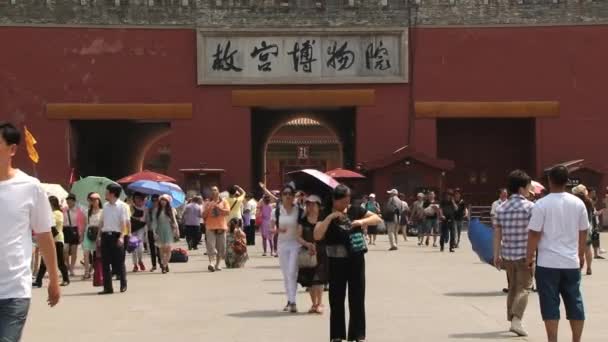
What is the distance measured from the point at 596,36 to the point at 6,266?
29.8 m

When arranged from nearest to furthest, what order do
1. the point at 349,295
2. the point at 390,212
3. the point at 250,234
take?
the point at 349,295 < the point at 390,212 < the point at 250,234

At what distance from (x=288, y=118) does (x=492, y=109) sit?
8452mm

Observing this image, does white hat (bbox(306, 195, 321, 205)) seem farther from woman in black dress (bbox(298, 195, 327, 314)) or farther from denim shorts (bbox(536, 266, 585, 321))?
denim shorts (bbox(536, 266, 585, 321))

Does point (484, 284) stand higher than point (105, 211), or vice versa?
point (105, 211)

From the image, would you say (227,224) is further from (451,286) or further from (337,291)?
(337,291)

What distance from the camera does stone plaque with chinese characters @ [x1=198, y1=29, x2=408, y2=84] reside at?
33.7 metres

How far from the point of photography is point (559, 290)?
28.1 ft

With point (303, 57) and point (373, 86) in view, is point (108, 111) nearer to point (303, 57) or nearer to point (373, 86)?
point (303, 57)

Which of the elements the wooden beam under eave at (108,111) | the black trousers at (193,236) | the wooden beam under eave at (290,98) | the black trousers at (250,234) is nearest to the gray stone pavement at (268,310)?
the black trousers at (193,236)

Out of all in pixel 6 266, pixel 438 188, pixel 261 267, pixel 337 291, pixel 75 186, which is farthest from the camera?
pixel 438 188

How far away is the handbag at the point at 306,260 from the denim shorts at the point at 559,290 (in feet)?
13.7

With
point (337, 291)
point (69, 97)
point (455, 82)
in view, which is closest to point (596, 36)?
point (455, 82)

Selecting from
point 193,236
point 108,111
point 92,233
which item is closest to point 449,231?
point 193,236

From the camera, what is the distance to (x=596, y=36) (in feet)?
110
